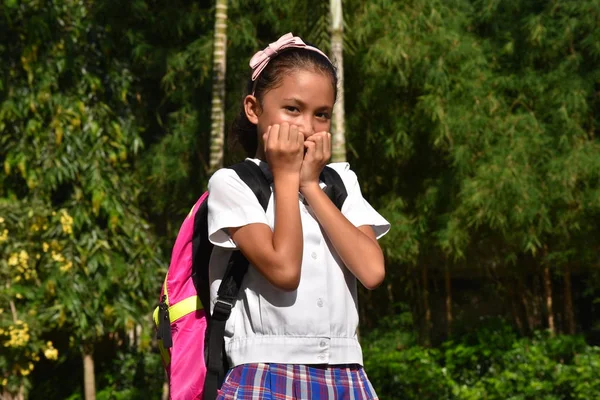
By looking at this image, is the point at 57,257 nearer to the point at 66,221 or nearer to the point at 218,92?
the point at 66,221

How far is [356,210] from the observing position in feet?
5.67

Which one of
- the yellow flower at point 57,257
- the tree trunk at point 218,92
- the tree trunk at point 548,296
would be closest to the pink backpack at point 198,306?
the tree trunk at point 218,92

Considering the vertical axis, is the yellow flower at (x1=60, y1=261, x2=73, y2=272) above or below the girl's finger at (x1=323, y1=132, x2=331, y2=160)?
above

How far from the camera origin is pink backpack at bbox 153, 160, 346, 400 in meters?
1.59

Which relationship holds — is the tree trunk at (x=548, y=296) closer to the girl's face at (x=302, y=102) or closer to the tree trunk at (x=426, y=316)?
the tree trunk at (x=426, y=316)

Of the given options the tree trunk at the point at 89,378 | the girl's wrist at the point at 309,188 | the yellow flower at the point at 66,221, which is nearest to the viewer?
the girl's wrist at the point at 309,188

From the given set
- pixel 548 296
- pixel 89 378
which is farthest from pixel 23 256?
pixel 548 296

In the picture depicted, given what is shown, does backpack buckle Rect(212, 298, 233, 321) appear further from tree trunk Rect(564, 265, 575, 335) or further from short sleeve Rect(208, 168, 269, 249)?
tree trunk Rect(564, 265, 575, 335)

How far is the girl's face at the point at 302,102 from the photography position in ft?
5.46

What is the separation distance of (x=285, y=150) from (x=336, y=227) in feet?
0.54

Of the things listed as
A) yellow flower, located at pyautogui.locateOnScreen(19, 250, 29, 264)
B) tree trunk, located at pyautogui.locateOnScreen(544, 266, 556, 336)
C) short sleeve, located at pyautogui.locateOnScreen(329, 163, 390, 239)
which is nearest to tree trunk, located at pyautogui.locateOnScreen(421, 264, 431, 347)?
tree trunk, located at pyautogui.locateOnScreen(544, 266, 556, 336)

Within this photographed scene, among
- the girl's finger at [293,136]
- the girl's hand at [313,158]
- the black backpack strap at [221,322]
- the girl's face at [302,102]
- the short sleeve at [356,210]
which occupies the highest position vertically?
the girl's face at [302,102]

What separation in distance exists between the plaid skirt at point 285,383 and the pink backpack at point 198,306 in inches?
2.2

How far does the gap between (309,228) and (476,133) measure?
446 centimetres
